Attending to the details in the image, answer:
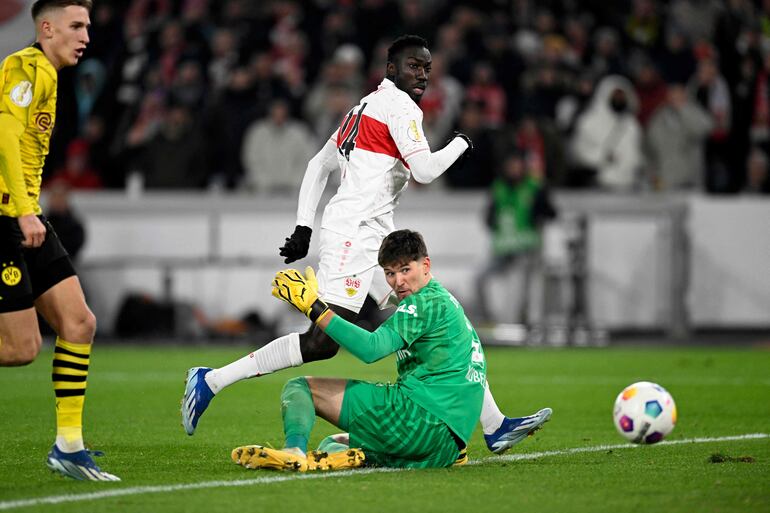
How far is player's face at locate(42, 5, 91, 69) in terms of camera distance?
23.6 feet

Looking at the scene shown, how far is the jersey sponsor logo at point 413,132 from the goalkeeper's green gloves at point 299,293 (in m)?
1.67

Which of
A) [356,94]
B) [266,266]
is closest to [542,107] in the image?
[356,94]

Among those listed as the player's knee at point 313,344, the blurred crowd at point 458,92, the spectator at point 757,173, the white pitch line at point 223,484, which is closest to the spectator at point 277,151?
the blurred crowd at point 458,92

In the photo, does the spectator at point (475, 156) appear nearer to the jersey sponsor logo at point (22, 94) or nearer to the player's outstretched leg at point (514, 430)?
the player's outstretched leg at point (514, 430)

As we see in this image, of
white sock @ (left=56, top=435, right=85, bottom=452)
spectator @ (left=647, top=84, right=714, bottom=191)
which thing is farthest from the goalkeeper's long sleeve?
spectator @ (left=647, top=84, right=714, bottom=191)

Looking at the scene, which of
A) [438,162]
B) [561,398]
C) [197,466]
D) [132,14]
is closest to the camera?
[197,466]

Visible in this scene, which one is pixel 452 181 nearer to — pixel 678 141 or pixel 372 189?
pixel 678 141

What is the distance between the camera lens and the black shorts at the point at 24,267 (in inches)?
273

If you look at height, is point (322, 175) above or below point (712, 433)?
above

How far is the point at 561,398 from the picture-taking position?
478 inches

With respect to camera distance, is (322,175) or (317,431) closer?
(322,175)

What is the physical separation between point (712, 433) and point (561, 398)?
2714mm

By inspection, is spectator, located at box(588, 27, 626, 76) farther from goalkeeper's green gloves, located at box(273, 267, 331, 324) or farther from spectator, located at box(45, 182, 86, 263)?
goalkeeper's green gloves, located at box(273, 267, 331, 324)

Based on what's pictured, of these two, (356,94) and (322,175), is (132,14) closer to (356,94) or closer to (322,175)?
(356,94)
